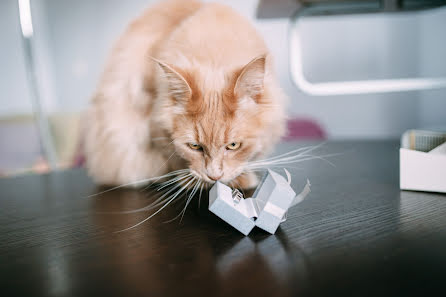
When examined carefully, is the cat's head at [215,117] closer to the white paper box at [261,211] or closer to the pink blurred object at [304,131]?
the white paper box at [261,211]

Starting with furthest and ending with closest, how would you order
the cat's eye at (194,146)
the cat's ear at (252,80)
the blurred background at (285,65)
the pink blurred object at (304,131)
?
the blurred background at (285,65) → the pink blurred object at (304,131) → the cat's eye at (194,146) → the cat's ear at (252,80)

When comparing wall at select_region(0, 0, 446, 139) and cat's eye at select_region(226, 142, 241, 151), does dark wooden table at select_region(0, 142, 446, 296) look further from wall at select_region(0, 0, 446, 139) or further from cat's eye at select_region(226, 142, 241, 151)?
wall at select_region(0, 0, 446, 139)

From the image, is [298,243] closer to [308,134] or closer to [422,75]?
[308,134]

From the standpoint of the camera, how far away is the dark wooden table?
17.7 inches

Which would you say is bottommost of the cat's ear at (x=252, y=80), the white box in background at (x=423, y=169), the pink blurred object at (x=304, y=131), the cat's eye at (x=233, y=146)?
the pink blurred object at (x=304, y=131)

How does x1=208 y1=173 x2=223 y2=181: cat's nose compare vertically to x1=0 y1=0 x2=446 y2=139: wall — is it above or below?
below

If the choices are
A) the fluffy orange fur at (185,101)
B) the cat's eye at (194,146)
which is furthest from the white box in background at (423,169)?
the cat's eye at (194,146)

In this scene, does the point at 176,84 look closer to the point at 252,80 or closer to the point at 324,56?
the point at 252,80

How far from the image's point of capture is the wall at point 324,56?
254 cm

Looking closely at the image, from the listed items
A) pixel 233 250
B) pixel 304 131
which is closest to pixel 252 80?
pixel 233 250

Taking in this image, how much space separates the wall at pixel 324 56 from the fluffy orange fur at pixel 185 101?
150 centimetres

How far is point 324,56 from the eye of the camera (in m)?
2.73

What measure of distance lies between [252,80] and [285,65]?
2.10m

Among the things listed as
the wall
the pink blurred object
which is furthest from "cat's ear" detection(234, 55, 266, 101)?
the wall
